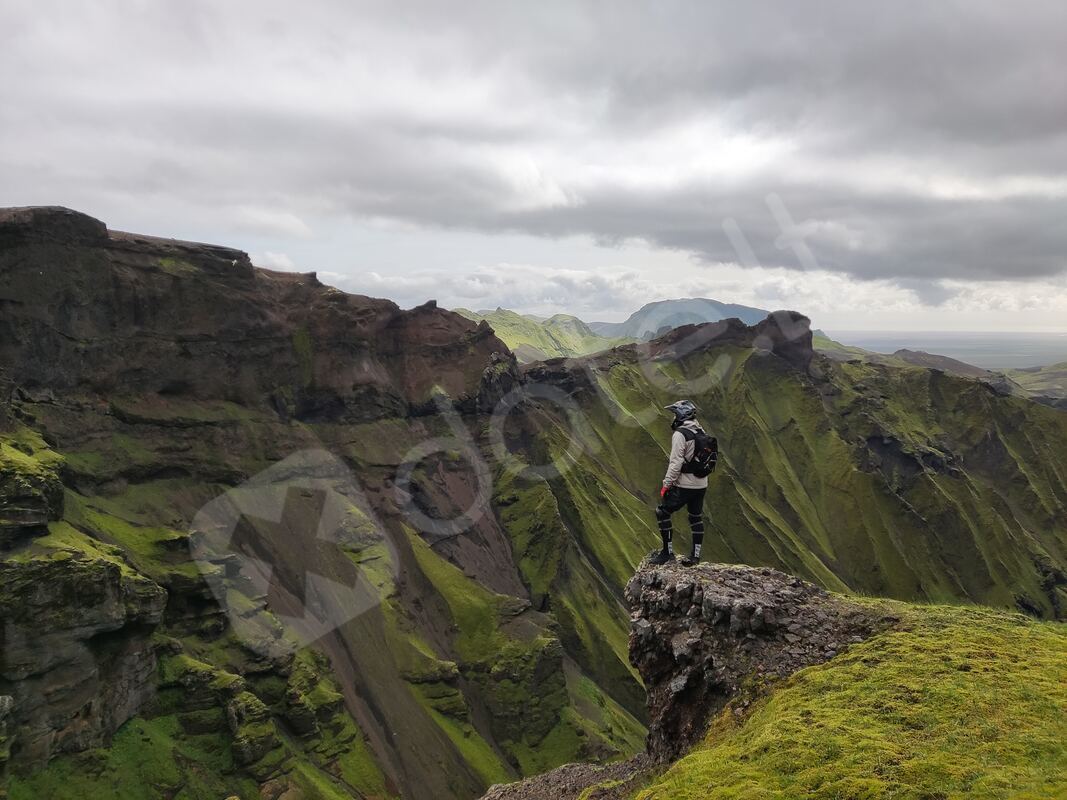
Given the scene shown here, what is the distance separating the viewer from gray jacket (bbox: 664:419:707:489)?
2225 cm

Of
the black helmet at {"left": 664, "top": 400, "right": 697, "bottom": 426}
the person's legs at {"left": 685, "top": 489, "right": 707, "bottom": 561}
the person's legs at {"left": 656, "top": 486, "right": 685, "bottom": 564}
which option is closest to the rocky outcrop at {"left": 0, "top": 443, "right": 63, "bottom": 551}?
the person's legs at {"left": 656, "top": 486, "right": 685, "bottom": 564}

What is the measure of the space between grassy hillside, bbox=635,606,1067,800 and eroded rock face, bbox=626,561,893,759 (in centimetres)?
83

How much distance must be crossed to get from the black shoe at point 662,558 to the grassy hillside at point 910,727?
6.34m

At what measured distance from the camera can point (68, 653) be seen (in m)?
57.8

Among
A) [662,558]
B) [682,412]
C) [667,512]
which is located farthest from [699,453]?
[662,558]

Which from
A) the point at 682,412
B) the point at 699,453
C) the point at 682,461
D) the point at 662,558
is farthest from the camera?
the point at 662,558

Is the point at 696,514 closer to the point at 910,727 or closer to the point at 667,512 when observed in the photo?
the point at 667,512

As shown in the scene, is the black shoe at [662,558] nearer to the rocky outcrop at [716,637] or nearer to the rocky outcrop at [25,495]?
the rocky outcrop at [716,637]

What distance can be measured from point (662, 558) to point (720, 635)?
4.55m

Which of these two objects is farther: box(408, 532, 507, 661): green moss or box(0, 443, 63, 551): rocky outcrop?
box(408, 532, 507, 661): green moss

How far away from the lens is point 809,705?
16.2 m

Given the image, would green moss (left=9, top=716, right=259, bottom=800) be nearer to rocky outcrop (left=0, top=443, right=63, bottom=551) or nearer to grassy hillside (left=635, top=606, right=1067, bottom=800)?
rocky outcrop (left=0, top=443, right=63, bottom=551)

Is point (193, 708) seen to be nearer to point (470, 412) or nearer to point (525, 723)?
point (525, 723)

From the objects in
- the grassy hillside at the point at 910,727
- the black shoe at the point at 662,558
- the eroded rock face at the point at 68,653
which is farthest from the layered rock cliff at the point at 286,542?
the black shoe at the point at 662,558
